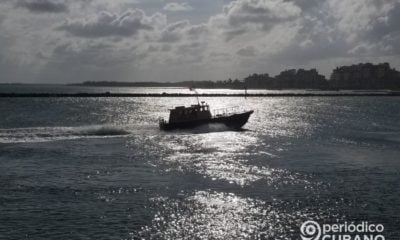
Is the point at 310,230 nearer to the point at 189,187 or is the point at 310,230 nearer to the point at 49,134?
the point at 189,187

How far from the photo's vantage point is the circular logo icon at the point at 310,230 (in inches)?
818

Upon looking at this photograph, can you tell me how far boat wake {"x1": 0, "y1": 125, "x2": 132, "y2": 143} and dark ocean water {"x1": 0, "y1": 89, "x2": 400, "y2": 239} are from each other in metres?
1.55

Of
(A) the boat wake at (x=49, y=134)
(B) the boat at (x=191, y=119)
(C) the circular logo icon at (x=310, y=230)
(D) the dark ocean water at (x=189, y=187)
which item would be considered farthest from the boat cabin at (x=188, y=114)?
(C) the circular logo icon at (x=310, y=230)

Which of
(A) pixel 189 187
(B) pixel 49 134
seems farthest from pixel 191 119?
(A) pixel 189 187

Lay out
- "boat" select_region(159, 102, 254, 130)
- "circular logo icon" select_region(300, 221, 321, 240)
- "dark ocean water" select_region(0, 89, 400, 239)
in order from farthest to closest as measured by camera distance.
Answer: "boat" select_region(159, 102, 254, 130) < "dark ocean water" select_region(0, 89, 400, 239) < "circular logo icon" select_region(300, 221, 321, 240)

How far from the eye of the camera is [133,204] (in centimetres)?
2544

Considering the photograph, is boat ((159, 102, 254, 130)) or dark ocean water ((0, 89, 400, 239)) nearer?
dark ocean water ((0, 89, 400, 239))

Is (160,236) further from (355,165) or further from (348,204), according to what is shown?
(355,165)

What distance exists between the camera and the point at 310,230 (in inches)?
848

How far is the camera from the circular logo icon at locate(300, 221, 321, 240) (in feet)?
68.2

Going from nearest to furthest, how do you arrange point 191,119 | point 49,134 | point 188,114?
point 49,134, point 191,119, point 188,114

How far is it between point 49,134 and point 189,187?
1357 inches

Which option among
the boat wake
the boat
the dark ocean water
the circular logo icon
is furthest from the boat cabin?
the circular logo icon

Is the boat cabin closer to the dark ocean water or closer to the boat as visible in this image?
the boat
